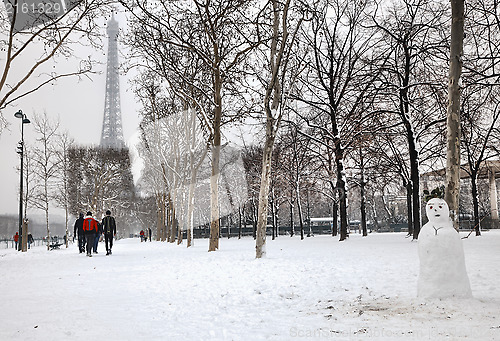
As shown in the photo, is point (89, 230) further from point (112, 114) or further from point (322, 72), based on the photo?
point (112, 114)

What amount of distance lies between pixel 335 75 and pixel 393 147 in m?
6.67

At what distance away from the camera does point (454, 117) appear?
6.75m

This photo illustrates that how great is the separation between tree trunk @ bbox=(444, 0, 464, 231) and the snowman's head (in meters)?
0.74

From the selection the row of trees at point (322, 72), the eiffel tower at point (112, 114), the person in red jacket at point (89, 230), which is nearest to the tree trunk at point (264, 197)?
the row of trees at point (322, 72)

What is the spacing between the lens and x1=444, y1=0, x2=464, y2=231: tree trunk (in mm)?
6589

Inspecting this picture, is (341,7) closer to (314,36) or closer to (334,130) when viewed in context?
(314,36)

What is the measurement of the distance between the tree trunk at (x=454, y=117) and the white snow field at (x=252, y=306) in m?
1.52

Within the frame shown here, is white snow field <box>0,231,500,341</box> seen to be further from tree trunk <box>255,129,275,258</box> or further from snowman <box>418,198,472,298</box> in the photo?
tree trunk <box>255,129,275,258</box>

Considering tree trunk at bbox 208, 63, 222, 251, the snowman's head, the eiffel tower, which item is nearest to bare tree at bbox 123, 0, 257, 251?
tree trunk at bbox 208, 63, 222, 251

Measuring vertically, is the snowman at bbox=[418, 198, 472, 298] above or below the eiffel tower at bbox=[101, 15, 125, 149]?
below

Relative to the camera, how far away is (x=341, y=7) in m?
22.1

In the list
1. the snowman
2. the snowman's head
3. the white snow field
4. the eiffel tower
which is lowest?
the white snow field

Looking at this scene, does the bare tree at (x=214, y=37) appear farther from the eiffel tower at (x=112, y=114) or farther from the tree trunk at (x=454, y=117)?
the eiffel tower at (x=112, y=114)

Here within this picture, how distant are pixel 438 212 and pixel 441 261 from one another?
66 centimetres
